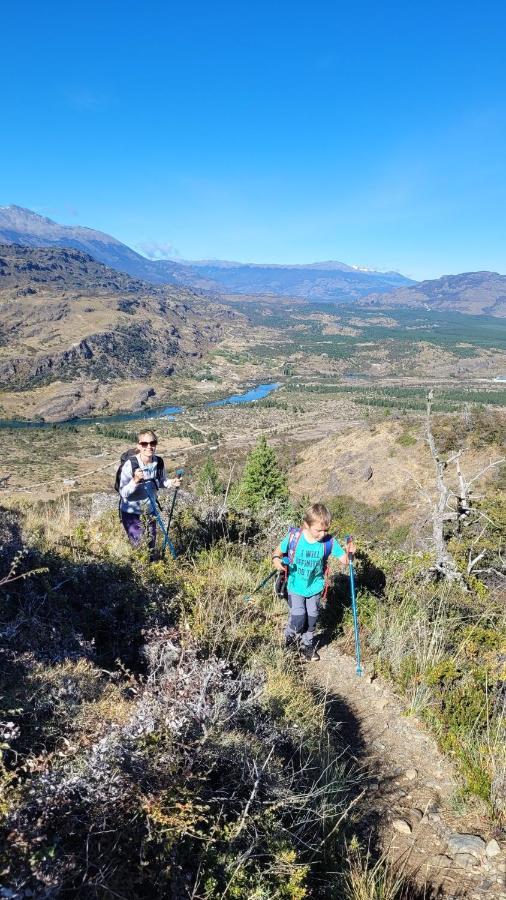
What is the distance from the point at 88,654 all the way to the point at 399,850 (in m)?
2.00

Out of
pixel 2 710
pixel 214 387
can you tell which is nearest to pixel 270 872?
pixel 2 710

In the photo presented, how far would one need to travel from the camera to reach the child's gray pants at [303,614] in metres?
4.44

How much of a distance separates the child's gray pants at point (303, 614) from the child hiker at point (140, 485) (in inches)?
63.0

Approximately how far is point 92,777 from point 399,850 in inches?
70.7

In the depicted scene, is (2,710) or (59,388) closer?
(2,710)

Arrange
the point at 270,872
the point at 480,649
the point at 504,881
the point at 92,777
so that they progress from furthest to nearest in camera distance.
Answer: the point at 480,649 → the point at 504,881 → the point at 270,872 → the point at 92,777

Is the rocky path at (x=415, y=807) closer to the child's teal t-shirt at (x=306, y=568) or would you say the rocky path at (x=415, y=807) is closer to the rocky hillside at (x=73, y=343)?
the child's teal t-shirt at (x=306, y=568)

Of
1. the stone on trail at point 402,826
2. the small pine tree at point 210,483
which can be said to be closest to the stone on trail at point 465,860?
the stone on trail at point 402,826

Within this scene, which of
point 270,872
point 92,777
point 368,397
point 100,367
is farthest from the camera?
point 100,367

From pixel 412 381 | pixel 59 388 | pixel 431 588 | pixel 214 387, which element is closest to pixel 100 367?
pixel 59 388

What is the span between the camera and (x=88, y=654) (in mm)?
2941

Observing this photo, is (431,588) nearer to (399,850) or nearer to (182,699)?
(399,850)

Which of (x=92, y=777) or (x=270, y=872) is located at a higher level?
(x=92, y=777)

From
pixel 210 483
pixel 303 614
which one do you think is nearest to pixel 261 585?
pixel 303 614
